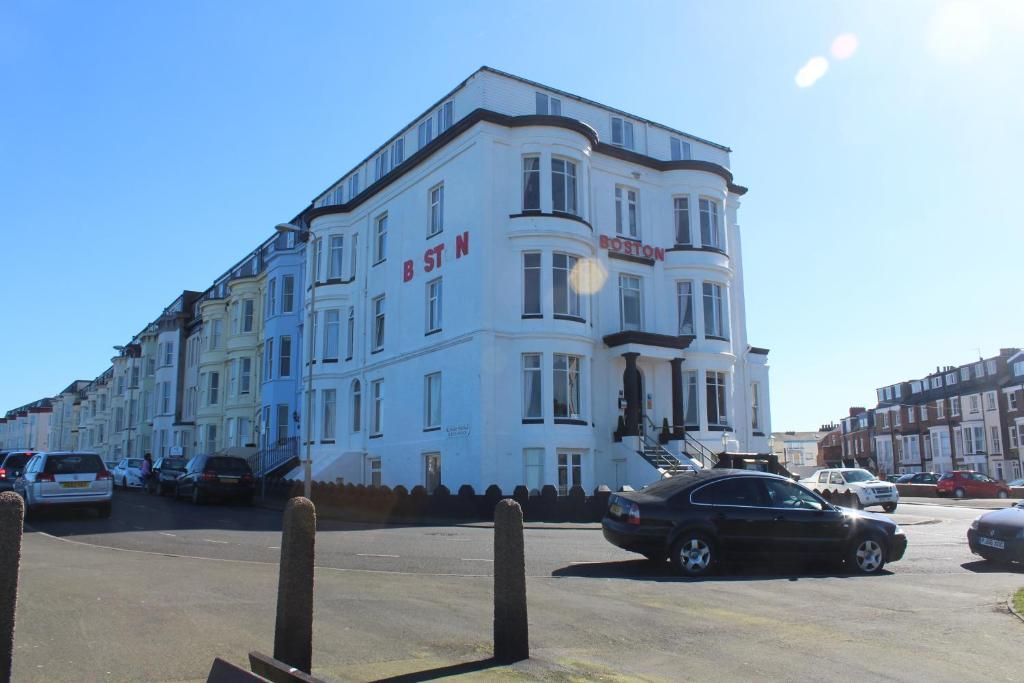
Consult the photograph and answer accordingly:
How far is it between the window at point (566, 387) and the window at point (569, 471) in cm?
133

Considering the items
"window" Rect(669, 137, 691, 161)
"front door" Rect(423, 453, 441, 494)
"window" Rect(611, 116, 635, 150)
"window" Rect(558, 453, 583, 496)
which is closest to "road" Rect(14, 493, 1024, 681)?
"window" Rect(558, 453, 583, 496)

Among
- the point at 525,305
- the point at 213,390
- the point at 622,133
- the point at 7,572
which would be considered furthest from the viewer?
the point at 213,390

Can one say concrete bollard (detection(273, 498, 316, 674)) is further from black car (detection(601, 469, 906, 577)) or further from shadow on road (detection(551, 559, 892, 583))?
black car (detection(601, 469, 906, 577))

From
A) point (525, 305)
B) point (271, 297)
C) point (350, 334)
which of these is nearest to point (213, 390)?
point (271, 297)

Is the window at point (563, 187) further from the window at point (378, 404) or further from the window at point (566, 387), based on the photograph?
the window at point (378, 404)

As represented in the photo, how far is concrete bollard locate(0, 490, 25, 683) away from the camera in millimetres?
4773

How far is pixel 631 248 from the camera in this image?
31.1 m

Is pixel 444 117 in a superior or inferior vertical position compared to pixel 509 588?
superior

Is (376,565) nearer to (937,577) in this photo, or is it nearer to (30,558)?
(30,558)

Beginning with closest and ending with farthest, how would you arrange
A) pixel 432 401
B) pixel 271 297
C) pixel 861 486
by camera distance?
pixel 861 486 → pixel 432 401 → pixel 271 297

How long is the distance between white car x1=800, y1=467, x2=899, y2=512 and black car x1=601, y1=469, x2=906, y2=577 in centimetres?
1748

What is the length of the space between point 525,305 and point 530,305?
181 mm

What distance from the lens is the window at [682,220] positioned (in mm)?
32531

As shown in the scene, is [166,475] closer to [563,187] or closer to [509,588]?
[563,187]
